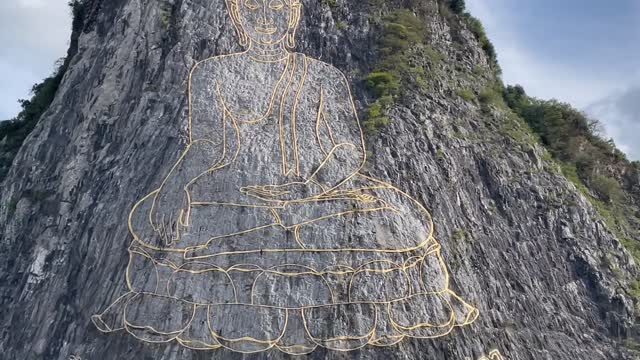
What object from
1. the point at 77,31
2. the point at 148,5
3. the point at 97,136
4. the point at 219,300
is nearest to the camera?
the point at 219,300

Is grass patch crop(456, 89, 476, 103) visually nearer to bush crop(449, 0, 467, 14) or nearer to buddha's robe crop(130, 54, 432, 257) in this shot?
buddha's robe crop(130, 54, 432, 257)

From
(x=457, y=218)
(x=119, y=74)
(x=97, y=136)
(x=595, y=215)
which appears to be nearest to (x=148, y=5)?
(x=119, y=74)

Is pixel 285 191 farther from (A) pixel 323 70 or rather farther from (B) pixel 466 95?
(B) pixel 466 95

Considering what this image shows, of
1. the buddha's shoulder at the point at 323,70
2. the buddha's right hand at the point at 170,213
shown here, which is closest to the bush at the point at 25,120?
the buddha's right hand at the point at 170,213

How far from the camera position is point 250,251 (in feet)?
43.8

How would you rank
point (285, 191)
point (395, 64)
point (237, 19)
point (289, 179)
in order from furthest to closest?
point (395, 64)
point (237, 19)
point (289, 179)
point (285, 191)

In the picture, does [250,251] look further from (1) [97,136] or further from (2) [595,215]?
(2) [595,215]

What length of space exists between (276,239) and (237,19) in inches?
221

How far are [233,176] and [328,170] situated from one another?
6.00 feet

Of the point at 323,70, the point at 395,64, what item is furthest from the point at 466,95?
the point at 323,70

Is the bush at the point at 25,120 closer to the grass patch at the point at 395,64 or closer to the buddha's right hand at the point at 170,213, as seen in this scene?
the buddha's right hand at the point at 170,213

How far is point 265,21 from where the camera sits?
1634 centimetres

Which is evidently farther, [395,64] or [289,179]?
[395,64]

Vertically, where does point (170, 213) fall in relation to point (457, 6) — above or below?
below
